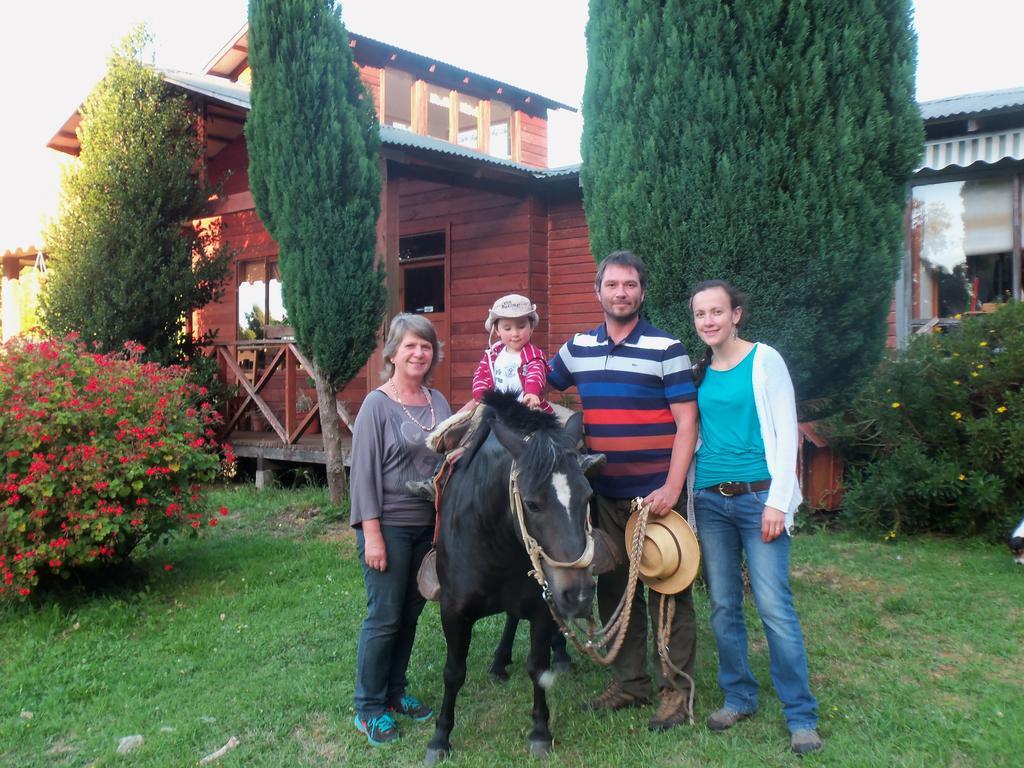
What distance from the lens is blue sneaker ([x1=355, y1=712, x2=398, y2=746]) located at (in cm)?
330

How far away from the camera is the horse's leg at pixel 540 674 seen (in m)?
3.09

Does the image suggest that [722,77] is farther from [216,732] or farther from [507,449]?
[216,732]

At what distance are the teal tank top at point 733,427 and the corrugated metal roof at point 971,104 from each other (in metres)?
5.10

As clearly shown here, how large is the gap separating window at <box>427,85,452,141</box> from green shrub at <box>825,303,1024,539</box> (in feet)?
32.5

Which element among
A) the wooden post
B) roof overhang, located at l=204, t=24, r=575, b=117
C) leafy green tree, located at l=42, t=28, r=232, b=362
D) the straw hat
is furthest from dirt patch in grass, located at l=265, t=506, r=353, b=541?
roof overhang, located at l=204, t=24, r=575, b=117

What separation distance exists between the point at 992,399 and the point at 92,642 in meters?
6.71

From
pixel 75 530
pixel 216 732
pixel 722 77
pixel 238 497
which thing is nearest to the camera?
pixel 216 732

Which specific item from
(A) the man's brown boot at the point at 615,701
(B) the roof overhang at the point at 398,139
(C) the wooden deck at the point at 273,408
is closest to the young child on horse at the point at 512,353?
(A) the man's brown boot at the point at 615,701

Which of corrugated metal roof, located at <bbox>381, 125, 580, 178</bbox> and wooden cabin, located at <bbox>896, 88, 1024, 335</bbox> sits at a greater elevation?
corrugated metal roof, located at <bbox>381, 125, 580, 178</bbox>

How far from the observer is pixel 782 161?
4422 millimetres

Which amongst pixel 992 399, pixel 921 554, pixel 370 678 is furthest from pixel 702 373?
pixel 992 399

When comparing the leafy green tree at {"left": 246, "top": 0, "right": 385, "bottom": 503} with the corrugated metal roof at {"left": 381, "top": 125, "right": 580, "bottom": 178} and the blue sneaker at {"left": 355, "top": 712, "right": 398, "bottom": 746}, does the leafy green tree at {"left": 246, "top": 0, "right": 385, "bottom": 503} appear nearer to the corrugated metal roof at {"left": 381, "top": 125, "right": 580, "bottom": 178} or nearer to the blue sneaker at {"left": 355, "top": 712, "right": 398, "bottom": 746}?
the corrugated metal roof at {"left": 381, "top": 125, "right": 580, "bottom": 178}

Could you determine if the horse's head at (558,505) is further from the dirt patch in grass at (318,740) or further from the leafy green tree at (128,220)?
the leafy green tree at (128,220)

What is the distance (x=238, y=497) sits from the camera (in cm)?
881
